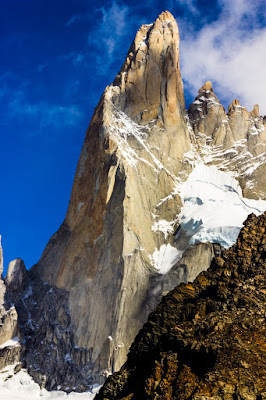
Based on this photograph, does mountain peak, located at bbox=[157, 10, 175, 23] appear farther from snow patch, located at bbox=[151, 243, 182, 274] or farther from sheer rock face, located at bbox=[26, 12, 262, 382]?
snow patch, located at bbox=[151, 243, 182, 274]

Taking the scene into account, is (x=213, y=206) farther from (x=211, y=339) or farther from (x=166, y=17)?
(x=211, y=339)

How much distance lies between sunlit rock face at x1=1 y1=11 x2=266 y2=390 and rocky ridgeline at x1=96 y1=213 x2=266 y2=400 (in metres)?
57.1

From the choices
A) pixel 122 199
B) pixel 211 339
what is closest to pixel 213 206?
pixel 122 199

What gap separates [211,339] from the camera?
16844 mm

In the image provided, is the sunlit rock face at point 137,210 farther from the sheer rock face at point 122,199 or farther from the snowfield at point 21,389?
the snowfield at point 21,389

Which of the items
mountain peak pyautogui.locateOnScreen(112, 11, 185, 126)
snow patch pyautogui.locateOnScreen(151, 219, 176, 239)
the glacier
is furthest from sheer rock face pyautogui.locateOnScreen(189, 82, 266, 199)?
snow patch pyautogui.locateOnScreen(151, 219, 176, 239)

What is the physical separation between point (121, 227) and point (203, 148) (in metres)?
29.5

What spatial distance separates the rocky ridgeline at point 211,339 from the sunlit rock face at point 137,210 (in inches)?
2249

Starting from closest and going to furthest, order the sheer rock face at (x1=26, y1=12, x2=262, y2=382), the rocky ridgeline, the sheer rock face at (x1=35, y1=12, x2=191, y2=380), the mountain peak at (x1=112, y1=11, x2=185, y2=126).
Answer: the rocky ridgeline, the sheer rock face at (x1=26, y1=12, x2=262, y2=382), the sheer rock face at (x1=35, y1=12, x2=191, y2=380), the mountain peak at (x1=112, y1=11, x2=185, y2=126)

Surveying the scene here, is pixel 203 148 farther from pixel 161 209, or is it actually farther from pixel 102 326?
pixel 102 326

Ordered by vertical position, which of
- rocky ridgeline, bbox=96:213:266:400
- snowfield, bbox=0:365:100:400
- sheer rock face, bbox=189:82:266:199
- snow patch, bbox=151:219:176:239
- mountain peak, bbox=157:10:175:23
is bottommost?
rocky ridgeline, bbox=96:213:266:400

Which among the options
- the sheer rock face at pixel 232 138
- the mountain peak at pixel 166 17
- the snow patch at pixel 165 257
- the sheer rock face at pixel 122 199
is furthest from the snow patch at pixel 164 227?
the mountain peak at pixel 166 17

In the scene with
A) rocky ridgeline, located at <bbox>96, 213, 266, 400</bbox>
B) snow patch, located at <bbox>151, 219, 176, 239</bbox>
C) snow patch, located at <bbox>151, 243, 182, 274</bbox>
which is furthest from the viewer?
snow patch, located at <bbox>151, 219, 176, 239</bbox>

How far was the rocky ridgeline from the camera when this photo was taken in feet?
50.0
